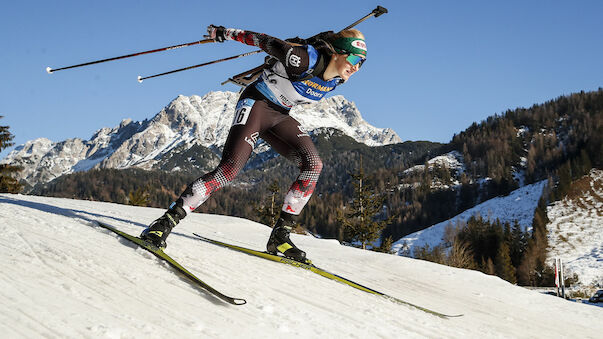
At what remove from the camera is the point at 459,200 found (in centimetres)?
16838

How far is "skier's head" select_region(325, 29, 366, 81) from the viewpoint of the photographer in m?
4.56

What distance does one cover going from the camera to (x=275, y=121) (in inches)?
190

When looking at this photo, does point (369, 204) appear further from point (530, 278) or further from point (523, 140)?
point (523, 140)

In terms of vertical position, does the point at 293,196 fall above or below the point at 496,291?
above

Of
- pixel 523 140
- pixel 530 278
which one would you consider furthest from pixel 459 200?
Result: pixel 530 278

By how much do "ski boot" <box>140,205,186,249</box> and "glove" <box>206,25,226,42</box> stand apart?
185cm

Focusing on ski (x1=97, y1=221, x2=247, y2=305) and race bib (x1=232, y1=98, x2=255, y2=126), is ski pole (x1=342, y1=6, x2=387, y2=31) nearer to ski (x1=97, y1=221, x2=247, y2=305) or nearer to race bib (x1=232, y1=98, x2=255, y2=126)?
race bib (x1=232, y1=98, x2=255, y2=126)

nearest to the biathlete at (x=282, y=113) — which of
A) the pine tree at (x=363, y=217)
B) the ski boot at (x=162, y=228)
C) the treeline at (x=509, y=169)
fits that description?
the ski boot at (x=162, y=228)

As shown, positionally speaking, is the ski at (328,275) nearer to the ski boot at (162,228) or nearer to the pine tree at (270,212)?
the ski boot at (162,228)

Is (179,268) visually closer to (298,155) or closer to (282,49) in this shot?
(298,155)

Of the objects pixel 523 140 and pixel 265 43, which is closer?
pixel 265 43

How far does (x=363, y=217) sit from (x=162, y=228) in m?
29.9

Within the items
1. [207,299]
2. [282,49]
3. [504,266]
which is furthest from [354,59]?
[504,266]

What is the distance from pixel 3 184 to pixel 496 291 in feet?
108
